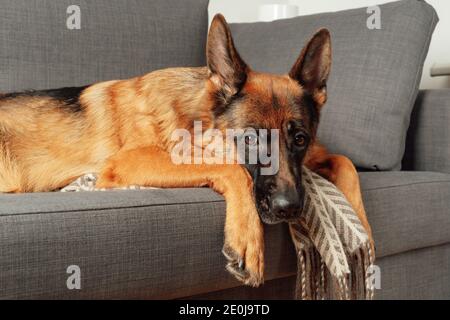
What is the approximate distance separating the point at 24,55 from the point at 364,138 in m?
1.29

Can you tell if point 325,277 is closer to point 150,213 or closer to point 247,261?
point 247,261

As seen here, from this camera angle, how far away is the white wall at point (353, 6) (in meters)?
2.61

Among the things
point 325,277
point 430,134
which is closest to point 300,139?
point 325,277

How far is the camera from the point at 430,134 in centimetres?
200

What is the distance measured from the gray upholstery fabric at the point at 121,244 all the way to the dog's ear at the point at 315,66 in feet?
1.46

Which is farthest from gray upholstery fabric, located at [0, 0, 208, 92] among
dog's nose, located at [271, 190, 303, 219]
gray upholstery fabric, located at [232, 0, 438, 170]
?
dog's nose, located at [271, 190, 303, 219]

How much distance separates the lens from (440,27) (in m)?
2.63

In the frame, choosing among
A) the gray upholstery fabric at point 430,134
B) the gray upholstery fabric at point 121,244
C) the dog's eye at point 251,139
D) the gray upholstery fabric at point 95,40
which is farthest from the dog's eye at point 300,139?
the gray upholstery fabric at point 95,40

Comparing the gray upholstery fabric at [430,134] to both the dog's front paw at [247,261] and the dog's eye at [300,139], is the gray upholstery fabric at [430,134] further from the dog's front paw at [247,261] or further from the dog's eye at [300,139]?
the dog's front paw at [247,261]

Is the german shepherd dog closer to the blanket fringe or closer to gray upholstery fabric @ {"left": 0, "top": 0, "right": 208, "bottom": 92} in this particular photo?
the blanket fringe

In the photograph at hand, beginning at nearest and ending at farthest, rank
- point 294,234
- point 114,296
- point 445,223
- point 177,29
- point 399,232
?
point 114,296 < point 294,234 < point 399,232 < point 445,223 < point 177,29

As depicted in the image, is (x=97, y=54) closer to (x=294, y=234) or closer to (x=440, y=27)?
(x=294, y=234)

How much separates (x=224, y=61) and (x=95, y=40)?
91 centimetres

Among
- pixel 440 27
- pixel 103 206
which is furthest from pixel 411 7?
pixel 103 206
